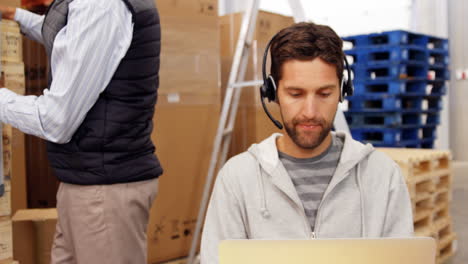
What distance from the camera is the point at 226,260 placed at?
92cm

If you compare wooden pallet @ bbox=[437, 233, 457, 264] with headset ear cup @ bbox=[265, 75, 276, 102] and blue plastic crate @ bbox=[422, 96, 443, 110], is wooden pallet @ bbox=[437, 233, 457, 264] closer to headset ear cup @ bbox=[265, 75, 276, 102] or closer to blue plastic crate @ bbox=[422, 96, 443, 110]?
blue plastic crate @ bbox=[422, 96, 443, 110]

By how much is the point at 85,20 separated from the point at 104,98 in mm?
268

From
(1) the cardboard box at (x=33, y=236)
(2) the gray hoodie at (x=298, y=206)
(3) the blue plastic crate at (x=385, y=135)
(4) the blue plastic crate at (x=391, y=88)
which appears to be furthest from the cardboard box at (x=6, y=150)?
(4) the blue plastic crate at (x=391, y=88)

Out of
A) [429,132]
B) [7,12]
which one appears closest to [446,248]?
[429,132]

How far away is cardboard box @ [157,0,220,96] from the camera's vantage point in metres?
3.39

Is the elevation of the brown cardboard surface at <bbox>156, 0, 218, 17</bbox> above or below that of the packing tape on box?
above

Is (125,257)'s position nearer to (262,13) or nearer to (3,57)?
(3,57)

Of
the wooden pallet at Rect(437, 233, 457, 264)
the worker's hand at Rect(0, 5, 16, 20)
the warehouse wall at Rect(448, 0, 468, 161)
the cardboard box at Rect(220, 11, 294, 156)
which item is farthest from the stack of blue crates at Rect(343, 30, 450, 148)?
the worker's hand at Rect(0, 5, 16, 20)

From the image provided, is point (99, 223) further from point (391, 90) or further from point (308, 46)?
point (391, 90)

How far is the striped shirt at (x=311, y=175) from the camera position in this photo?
1420 mm

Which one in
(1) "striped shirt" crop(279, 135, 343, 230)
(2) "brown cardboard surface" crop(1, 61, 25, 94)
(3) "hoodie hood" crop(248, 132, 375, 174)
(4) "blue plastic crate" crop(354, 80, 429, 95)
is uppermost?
(4) "blue plastic crate" crop(354, 80, 429, 95)

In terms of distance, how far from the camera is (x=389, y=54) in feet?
18.7

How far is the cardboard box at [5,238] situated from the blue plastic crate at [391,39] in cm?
461

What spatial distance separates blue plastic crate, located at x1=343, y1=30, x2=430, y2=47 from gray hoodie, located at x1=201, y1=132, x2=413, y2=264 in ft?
14.7
